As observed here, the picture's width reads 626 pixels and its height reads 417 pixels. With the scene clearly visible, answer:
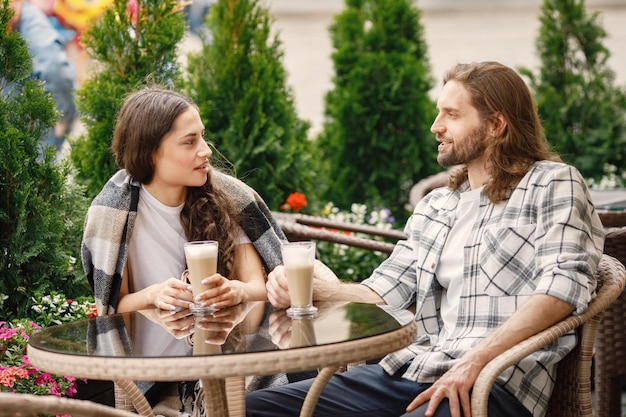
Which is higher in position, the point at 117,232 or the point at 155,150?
the point at 155,150

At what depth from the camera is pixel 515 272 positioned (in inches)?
94.6

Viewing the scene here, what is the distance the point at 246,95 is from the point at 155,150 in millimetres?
2462

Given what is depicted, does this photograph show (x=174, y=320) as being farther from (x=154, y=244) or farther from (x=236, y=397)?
(x=154, y=244)

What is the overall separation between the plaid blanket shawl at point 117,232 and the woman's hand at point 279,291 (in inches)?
15.3

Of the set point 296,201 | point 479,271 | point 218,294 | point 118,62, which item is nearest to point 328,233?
point 296,201

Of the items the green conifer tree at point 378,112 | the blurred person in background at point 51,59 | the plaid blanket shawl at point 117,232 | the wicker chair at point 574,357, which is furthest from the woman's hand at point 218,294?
the blurred person in background at point 51,59

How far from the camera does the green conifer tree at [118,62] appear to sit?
374 cm

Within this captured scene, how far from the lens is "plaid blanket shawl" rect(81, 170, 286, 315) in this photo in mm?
2621

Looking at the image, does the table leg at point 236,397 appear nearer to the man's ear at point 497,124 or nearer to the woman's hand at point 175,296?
the woman's hand at point 175,296

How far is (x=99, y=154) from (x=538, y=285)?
2.11m

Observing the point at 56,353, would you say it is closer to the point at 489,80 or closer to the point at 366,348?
the point at 366,348

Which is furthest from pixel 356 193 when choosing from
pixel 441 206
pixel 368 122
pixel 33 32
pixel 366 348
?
pixel 366 348

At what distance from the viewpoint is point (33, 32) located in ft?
21.0

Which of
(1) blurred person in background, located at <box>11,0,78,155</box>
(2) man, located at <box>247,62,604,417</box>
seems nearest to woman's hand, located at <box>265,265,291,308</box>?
(2) man, located at <box>247,62,604,417</box>
